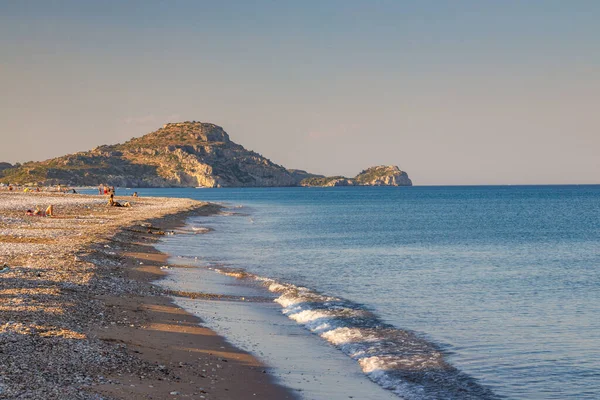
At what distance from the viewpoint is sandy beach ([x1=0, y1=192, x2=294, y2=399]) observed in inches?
399

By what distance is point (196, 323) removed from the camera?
666 inches

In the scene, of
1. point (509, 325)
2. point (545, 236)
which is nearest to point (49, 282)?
point (509, 325)

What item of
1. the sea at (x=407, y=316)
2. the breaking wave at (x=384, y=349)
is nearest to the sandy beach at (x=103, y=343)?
the sea at (x=407, y=316)

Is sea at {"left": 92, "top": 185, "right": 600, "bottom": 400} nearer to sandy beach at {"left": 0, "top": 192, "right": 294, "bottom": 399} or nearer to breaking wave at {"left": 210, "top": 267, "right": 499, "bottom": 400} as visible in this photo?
breaking wave at {"left": 210, "top": 267, "right": 499, "bottom": 400}

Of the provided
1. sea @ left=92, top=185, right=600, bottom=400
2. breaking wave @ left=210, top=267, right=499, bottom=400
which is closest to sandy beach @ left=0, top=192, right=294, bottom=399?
sea @ left=92, top=185, right=600, bottom=400

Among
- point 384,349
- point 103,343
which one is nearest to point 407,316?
point 384,349

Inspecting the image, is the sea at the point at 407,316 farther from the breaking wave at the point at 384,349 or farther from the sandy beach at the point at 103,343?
the sandy beach at the point at 103,343

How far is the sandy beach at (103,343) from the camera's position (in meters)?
10.1

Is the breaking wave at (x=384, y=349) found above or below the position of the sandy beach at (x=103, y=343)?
below

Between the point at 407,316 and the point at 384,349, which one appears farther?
the point at 407,316

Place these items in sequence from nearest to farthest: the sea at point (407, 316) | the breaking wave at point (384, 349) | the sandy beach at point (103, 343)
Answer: the sandy beach at point (103, 343), the breaking wave at point (384, 349), the sea at point (407, 316)

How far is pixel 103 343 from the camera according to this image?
1277 centimetres

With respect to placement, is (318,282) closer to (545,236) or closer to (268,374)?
(268,374)

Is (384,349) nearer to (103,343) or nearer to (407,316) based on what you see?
(407,316)
